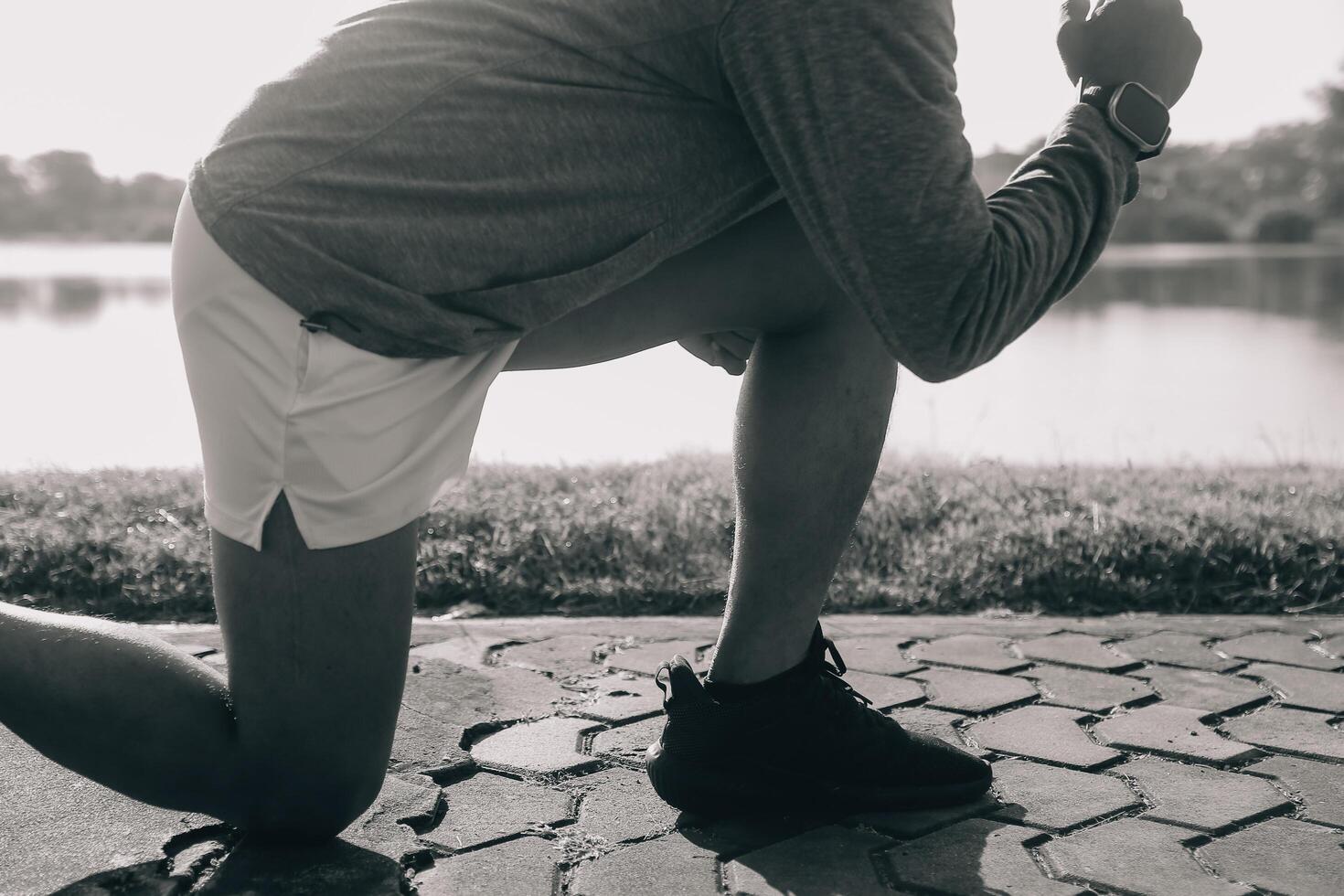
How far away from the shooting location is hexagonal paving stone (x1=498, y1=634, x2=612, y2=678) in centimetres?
225

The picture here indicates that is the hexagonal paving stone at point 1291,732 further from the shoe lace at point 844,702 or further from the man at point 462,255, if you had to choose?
the man at point 462,255

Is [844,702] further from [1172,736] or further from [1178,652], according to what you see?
[1178,652]

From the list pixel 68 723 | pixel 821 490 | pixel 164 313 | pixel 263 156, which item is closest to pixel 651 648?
pixel 821 490

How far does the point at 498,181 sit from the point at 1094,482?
2552 millimetres

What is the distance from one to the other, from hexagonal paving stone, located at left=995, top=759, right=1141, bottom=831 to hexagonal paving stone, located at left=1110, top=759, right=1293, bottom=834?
1.5 inches

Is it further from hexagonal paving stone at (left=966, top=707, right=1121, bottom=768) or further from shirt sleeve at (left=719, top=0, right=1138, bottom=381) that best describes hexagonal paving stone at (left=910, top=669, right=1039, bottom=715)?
shirt sleeve at (left=719, top=0, right=1138, bottom=381)

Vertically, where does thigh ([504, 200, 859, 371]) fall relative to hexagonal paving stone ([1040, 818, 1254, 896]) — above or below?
above

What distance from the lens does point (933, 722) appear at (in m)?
2.00

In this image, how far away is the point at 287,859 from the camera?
60.7 inches

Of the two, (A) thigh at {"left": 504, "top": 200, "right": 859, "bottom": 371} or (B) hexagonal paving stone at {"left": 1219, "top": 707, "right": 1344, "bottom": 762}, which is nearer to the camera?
(A) thigh at {"left": 504, "top": 200, "right": 859, "bottom": 371}

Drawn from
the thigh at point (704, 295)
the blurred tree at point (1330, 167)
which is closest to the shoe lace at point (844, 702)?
the thigh at point (704, 295)

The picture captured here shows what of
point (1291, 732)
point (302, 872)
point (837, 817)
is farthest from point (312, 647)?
point (1291, 732)

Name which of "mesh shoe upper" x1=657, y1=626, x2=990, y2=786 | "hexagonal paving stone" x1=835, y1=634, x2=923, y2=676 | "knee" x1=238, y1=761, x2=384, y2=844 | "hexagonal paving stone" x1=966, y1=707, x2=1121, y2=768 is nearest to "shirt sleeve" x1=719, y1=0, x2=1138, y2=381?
"mesh shoe upper" x1=657, y1=626, x2=990, y2=786

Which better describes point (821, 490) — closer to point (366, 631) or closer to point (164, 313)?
point (366, 631)
